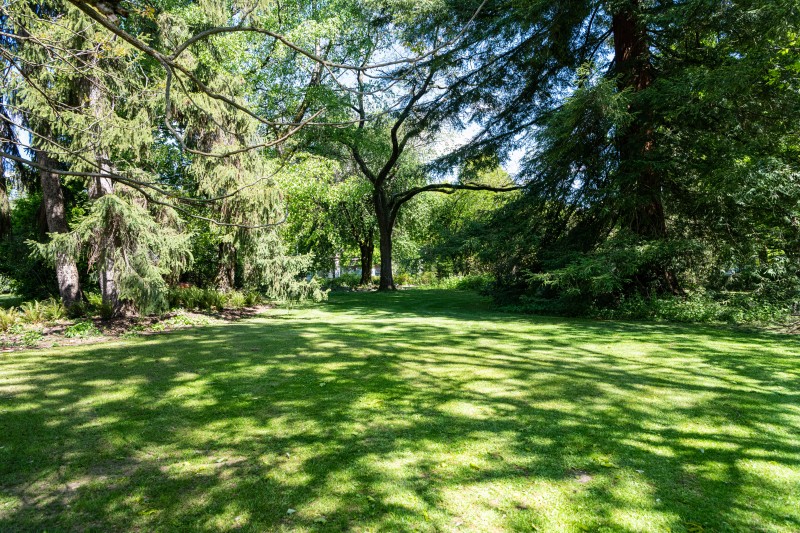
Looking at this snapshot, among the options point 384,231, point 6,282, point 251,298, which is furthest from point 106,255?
point 384,231

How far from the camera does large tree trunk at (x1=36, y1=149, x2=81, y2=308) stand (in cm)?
1101

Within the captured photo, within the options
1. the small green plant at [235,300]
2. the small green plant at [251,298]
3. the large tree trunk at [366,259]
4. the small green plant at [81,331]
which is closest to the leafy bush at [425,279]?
the large tree trunk at [366,259]

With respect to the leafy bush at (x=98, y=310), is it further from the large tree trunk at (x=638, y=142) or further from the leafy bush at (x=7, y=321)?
the large tree trunk at (x=638, y=142)

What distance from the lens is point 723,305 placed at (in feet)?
34.4

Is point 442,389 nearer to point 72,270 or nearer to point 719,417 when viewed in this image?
point 719,417

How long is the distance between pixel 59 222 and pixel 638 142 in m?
13.9

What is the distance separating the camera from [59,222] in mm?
11102

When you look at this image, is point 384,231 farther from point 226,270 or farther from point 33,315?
point 33,315

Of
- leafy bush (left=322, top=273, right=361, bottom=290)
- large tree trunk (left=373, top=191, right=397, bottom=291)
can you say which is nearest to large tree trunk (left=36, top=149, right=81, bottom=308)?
large tree trunk (left=373, top=191, right=397, bottom=291)

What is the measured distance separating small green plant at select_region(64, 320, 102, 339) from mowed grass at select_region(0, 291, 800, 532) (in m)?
2.03

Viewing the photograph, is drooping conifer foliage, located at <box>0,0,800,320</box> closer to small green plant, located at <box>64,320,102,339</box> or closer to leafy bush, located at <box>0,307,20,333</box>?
small green plant, located at <box>64,320,102,339</box>

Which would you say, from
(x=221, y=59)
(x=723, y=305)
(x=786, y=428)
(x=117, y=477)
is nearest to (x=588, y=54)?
(x=723, y=305)

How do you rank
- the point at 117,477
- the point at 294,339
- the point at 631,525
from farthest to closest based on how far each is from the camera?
the point at 294,339 → the point at 117,477 → the point at 631,525

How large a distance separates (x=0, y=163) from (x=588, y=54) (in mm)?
16411
